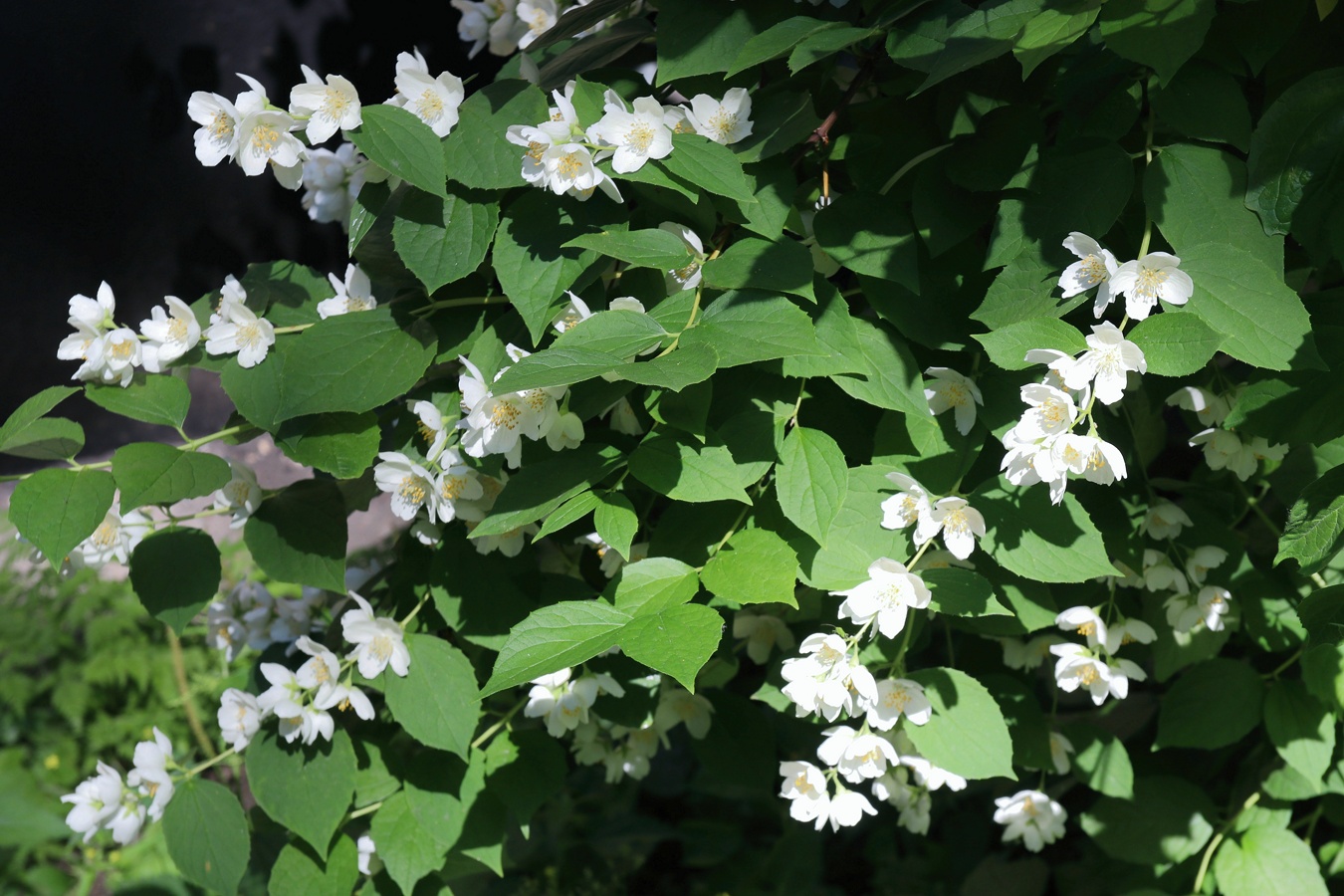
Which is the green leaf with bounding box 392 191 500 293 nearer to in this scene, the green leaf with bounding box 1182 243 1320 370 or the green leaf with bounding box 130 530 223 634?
the green leaf with bounding box 130 530 223 634

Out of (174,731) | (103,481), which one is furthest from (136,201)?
(103,481)

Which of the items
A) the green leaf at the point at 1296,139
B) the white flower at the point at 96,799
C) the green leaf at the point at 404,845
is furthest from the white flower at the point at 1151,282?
the white flower at the point at 96,799

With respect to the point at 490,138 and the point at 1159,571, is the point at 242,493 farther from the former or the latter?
the point at 1159,571

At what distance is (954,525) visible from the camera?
1108mm

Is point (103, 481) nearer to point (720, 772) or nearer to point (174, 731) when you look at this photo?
point (720, 772)

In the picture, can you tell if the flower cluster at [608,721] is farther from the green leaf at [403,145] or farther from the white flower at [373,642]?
the green leaf at [403,145]

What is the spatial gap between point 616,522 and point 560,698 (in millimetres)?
372

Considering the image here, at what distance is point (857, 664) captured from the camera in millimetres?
1109

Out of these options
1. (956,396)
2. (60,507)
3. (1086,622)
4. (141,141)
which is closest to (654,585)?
(956,396)

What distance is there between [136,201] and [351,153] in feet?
7.34

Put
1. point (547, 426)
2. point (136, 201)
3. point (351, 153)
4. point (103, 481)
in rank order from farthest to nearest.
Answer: point (136, 201) < point (351, 153) < point (103, 481) < point (547, 426)

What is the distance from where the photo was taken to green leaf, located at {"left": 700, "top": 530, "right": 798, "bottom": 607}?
106 centimetres

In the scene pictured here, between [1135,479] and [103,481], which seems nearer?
[103,481]

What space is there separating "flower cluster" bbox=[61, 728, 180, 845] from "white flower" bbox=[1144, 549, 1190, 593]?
4.83 ft
